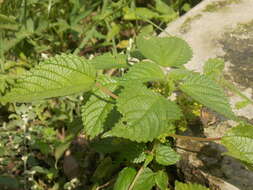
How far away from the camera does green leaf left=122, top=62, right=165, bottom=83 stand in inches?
46.3

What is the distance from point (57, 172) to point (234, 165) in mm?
1212

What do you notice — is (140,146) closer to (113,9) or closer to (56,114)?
(56,114)

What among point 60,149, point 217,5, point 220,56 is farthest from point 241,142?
point 217,5

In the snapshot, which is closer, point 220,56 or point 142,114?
point 142,114

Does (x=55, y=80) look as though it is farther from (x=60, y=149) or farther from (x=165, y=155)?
(x=60, y=149)

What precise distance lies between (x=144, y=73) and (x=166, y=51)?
0.57 feet

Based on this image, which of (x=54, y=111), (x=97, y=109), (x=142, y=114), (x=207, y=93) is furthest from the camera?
(x=54, y=111)

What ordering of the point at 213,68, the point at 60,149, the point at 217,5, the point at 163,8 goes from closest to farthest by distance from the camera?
the point at 213,68
the point at 60,149
the point at 217,5
the point at 163,8

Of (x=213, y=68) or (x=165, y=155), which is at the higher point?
(x=213, y=68)

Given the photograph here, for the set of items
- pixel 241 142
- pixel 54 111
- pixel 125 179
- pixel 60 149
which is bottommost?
pixel 60 149

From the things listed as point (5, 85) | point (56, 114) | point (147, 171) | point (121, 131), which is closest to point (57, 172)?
point (56, 114)

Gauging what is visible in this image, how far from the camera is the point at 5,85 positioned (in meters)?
2.28

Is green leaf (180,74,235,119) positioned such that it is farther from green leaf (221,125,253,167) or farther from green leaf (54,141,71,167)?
green leaf (54,141,71,167)

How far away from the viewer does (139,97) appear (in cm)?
112
